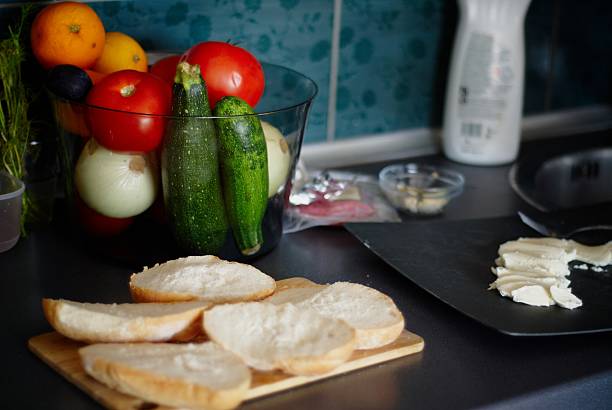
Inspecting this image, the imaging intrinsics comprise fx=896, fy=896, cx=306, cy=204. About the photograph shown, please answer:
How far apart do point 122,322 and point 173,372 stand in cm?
10

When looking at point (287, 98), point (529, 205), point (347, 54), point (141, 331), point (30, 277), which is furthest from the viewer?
point (347, 54)

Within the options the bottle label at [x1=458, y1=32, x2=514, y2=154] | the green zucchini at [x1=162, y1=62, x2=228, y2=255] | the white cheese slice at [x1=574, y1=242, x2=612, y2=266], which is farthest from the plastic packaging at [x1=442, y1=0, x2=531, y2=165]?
the green zucchini at [x1=162, y1=62, x2=228, y2=255]

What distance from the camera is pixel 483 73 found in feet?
4.77

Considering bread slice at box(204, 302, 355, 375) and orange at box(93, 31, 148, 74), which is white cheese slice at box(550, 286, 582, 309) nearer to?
bread slice at box(204, 302, 355, 375)

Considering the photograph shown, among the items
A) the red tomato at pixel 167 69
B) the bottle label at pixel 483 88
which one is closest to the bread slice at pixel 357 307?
the red tomato at pixel 167 69

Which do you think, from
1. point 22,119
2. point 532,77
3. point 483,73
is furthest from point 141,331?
point 532,77

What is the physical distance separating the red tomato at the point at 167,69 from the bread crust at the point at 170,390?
1.48 ft

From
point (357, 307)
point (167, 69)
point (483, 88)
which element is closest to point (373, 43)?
point (483, 88)

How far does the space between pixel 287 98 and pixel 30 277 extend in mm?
413

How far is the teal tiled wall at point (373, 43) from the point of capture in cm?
129

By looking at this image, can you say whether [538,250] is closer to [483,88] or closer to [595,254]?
[595,254]

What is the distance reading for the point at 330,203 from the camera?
4.14 feet

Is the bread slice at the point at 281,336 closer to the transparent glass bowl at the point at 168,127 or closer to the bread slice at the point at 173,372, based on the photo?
the bread slice at the point at 173,372

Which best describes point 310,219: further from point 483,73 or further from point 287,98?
point 483,73
